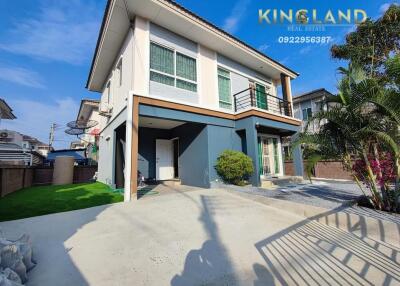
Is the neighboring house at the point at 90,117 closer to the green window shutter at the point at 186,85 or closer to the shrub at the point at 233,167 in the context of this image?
the green window shutter at the point at 186,85

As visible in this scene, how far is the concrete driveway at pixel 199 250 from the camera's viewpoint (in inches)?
96.2

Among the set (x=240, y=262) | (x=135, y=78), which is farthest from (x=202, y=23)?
(x=240, y=262)

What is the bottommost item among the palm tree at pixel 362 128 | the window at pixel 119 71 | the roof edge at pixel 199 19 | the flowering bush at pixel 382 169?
the flowering bush at pixel 382 169

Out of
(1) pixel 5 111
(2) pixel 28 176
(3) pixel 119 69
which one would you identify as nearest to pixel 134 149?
(3) pixel 119 69

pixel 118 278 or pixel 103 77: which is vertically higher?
pixel 103 77

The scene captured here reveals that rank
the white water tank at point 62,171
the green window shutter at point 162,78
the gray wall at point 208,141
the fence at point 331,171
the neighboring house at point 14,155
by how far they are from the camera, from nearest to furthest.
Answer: the green window shutter at point 162,78 < the gray wall at point 208,141 < the neighboring house at point 14,155 < the white water tank at point 62,171 < the fence at point 331,171

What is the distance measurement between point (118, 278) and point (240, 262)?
1611 mm

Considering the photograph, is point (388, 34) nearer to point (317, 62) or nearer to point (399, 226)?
point (317, 62)

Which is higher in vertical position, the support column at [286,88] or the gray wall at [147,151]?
the support column at [286,88]

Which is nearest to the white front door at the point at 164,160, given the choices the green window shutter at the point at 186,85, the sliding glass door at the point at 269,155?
the green window shutter at the point at 186,85

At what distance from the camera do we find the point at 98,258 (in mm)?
2891

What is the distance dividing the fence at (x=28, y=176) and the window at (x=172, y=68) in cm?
681

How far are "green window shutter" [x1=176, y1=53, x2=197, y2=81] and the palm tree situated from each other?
546cm

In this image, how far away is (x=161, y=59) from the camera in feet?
26.7
